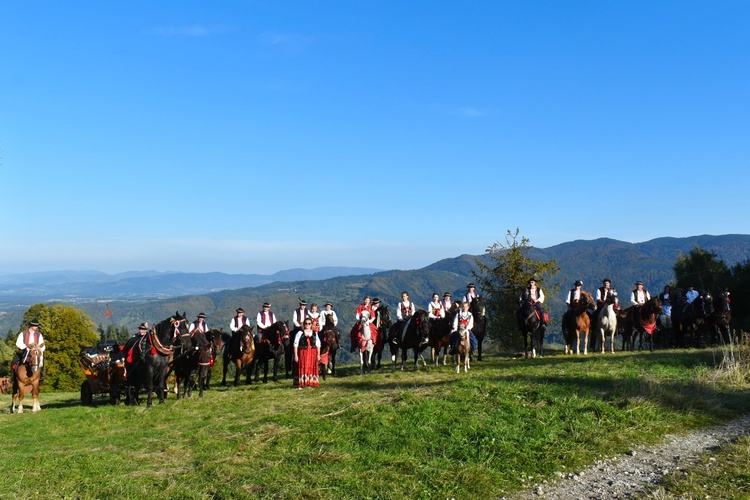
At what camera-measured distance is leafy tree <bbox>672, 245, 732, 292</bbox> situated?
147 feet

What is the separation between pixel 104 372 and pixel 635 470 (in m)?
13.3

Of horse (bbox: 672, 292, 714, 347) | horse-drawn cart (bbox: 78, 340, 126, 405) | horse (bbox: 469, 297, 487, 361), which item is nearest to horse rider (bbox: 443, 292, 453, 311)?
horse (bbox: 469, 297, 487, 361)

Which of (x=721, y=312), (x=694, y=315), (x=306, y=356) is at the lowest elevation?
(x=306, y=356)

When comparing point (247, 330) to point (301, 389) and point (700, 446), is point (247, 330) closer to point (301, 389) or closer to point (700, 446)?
point (301, 389)

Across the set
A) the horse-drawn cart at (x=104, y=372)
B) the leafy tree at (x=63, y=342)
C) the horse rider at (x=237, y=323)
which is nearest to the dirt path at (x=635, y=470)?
the horse-drawn cart at (x=104, y=372)

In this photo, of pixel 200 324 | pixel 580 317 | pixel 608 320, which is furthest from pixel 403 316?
pixel 608 320

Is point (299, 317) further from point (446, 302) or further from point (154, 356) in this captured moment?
point (446, 302)

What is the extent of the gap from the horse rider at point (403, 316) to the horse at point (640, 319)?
8.19 meters

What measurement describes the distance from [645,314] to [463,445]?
1445cm

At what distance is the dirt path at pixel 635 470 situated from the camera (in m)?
6.76

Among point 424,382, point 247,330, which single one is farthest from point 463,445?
point 247,330

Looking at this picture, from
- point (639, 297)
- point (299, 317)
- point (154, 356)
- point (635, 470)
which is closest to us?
point (635, 470)

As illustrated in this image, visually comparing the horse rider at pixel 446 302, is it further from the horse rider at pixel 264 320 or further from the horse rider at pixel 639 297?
the horse rider at pixel 639 297

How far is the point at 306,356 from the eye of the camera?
15945 mm
